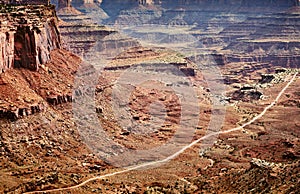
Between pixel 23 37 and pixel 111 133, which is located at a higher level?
pixel 23 37

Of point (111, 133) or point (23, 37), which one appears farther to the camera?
point (111, 133)

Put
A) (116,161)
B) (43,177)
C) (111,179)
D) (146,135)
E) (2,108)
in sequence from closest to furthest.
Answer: (43,177), (111,179), (2,108), (116,161), (146,135)

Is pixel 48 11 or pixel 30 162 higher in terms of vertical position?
pixel 48 11

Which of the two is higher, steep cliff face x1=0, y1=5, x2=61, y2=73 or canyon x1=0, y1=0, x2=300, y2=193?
steep cliff face x1=0, y1=5, x2=61, y2=73

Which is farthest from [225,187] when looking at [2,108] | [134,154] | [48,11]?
[48,11]

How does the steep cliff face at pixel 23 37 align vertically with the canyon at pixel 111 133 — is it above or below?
above

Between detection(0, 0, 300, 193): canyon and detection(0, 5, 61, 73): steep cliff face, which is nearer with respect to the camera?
detection(0, 0, 300, 193): canyon

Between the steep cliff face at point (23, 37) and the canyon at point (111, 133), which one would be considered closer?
the canyon at point (111, 133)

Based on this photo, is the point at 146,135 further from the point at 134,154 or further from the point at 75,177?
the point at 75,177
